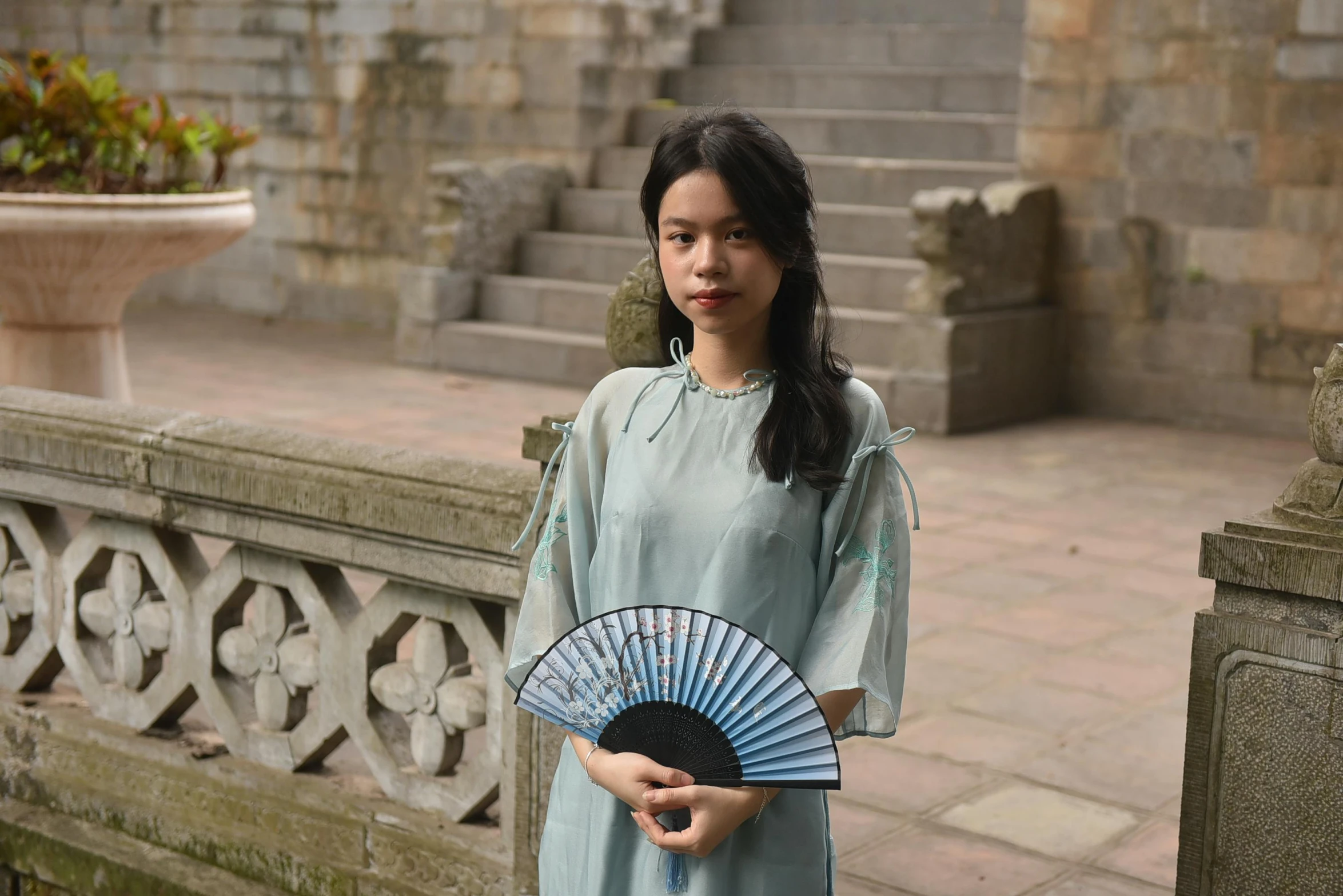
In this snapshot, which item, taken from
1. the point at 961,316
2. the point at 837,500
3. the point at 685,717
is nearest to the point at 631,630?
the point at 685,717

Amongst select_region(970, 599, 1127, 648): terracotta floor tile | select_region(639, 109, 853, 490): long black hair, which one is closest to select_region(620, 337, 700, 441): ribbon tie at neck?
select_region(639, 109, 853, 490): long black hair

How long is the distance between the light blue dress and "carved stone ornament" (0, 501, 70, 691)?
6.07 ft

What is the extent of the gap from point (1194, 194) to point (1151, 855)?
585 centimetres

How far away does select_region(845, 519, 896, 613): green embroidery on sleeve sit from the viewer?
1920mm

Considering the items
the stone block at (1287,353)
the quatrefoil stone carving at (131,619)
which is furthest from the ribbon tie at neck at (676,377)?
the stone block at (1287,353)

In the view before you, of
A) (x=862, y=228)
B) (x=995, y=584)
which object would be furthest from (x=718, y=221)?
(x=862, y=228)

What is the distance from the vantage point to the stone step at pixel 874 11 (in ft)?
36.9

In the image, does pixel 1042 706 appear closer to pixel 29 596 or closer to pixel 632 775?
pixel 29 596

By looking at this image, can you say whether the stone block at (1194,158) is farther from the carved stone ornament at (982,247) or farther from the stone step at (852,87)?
the stone step at (852,87)

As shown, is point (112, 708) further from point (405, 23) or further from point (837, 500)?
point (405, 23)

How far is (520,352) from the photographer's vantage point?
9.84 metres

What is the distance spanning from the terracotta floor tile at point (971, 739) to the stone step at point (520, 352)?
5258 mm

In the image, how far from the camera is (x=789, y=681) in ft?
5.81

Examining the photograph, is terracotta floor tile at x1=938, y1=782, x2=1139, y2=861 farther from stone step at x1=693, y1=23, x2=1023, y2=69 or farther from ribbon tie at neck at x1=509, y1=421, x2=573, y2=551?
stone step at x1=693, y1=23, x2=1023, y2=69
